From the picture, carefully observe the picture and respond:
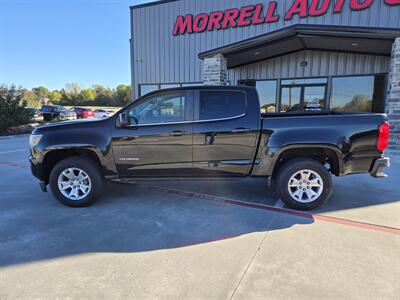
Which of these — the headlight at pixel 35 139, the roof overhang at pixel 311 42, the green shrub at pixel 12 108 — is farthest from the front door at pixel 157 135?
the green shrub at pixel 12 108

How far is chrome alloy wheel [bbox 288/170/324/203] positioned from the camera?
4.18 metres

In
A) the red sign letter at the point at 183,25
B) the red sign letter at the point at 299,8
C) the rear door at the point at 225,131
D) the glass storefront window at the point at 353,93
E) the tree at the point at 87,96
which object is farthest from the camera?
the tree at the point at 87,96

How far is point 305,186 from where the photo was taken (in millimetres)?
4219

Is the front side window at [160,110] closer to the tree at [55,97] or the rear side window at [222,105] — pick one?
the rear side window at [222,105]

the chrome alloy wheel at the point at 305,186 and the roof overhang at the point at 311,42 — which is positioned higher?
the roof overhang at the point at 311,42

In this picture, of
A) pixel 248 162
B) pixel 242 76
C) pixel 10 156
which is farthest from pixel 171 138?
pixel 242 76

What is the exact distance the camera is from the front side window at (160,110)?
4281 millimetres

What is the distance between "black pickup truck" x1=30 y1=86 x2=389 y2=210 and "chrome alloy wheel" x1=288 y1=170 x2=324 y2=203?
0.05 ft

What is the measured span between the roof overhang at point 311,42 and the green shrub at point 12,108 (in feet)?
37.3

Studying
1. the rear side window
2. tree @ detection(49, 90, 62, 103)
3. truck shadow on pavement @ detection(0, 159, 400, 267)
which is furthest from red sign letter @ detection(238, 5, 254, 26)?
tree @ detection(49, 90, 62, 103)

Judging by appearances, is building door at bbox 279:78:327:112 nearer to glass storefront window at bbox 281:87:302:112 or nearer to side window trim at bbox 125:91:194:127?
glass storefront window at bbox 281:87:302:112

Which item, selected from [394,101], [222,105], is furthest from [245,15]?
[222,105]

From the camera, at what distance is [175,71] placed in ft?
48.4

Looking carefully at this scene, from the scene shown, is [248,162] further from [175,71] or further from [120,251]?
[175,71]
